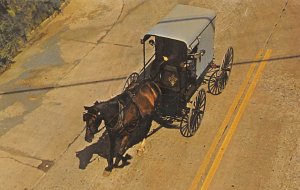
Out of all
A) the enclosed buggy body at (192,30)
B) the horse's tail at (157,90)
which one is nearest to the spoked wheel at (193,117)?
the enclosed buggy body at (192,30)

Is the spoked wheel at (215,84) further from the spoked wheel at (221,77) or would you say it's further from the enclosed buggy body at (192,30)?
the enclosed buggy body at (192,30)

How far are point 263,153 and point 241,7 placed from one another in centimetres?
862

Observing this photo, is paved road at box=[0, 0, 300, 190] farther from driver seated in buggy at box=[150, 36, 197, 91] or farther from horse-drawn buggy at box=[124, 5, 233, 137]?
driver seated in buggy at box=[150, 36, 197, 91]

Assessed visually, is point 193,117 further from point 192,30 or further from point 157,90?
point 192,30

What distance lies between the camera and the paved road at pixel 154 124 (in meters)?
10.6

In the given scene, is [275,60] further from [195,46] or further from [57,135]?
[57,135]

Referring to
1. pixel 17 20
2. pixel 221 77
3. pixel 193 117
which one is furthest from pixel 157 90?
pixel 17 20

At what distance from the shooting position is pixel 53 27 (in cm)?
1734

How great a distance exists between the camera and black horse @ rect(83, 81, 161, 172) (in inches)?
362

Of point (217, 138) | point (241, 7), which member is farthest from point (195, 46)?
point (241, 7)

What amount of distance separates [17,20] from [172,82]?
27.8 feet

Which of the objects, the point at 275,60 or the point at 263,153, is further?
the point at 275,60

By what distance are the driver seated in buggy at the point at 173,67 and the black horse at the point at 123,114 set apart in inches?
17.8

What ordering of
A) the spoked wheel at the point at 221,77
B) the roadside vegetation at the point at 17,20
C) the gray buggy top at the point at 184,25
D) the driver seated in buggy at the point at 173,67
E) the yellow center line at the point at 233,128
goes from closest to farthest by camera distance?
the yellow center line at the point at 233,128 → the gray buggy top at the point at 184,25 → the driver seated in buggy at the point at 173,67 → the spoked wheel at the point at 221,77 → the roadside vegetation at the point at 17,20
